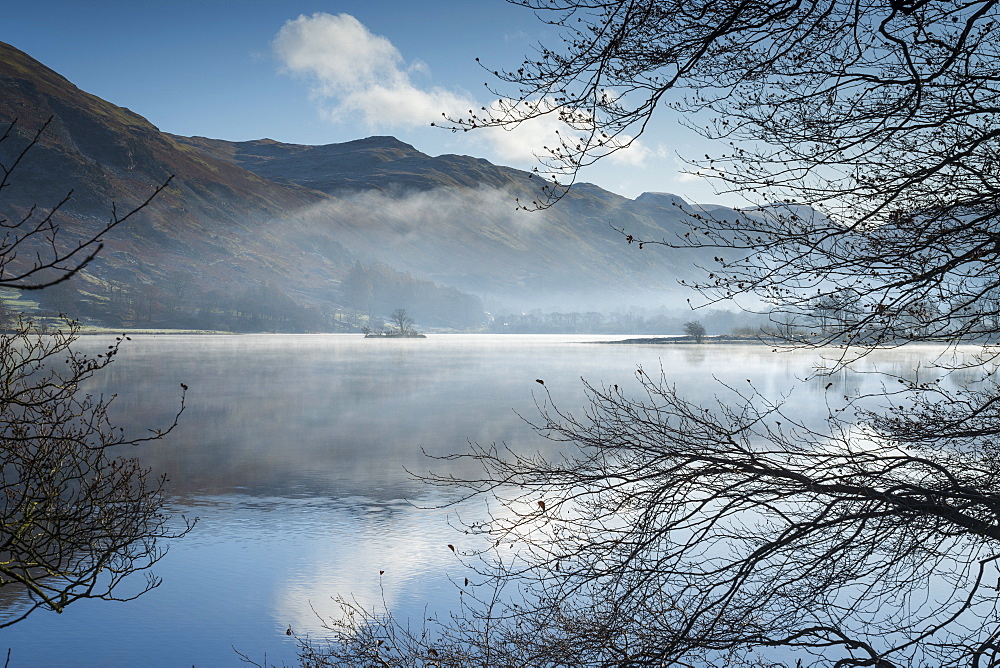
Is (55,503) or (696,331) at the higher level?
(696,331)

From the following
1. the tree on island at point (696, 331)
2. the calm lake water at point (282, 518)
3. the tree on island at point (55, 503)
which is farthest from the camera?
the tree on island at point (696, 331)

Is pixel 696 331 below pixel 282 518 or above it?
above

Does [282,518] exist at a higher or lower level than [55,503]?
lower

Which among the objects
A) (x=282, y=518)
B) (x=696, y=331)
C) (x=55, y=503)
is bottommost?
(x=282, y=518)

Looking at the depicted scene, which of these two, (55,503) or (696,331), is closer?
(55,503)

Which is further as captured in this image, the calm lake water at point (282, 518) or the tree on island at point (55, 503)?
the calm lake water at point (282, 518)

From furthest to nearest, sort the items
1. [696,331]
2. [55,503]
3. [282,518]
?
[696,331] < [282,518] < [55,503]

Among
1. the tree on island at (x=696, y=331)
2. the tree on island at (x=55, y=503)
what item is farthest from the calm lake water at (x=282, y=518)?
the tree on island at (x=696, y=331)

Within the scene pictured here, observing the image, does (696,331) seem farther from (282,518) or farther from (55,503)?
(55,503)

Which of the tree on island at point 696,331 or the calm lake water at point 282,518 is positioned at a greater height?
the tree on island at point 696,331

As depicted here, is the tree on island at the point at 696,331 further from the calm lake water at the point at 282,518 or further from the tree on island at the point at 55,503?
the tree on island at the point at 55,503

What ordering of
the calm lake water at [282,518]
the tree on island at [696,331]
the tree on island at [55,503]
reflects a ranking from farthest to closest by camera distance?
1. the tree on island at [696,331]
2. the calm lake water at [282,518]
3. the tree on island at [55,503]

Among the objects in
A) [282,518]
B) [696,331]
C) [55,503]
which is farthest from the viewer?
[696,331]

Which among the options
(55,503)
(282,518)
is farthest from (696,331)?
(55,503)
